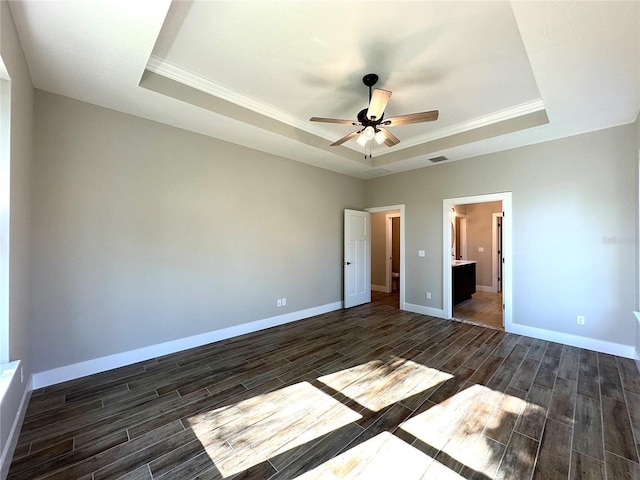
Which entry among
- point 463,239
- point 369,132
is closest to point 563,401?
point 369,132

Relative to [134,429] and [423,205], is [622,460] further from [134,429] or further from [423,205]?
[423,205]

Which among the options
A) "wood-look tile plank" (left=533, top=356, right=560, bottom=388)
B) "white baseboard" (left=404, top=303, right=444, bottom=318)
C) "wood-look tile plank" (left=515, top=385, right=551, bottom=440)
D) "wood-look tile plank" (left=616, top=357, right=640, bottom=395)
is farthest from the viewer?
"white baseboard" (left=404, top=303, right=444, bottom=318)

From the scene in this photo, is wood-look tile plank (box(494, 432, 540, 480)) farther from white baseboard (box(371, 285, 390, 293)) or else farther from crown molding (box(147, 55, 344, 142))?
white baseboard (box(371, 285, 390, 293))

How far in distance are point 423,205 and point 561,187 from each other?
2.00 metres

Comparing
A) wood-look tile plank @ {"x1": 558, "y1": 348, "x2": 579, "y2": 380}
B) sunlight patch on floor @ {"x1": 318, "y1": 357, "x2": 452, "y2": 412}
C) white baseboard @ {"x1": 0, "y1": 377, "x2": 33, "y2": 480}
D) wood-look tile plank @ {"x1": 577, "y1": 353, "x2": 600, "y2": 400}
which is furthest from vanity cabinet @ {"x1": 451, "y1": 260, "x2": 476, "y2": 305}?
white baseboard @ {"x1": 0, "y1": 377, "x2": 33, "y2": 480}

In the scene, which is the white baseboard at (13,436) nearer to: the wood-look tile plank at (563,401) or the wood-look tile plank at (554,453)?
the wood-look tile plank at (554,453)

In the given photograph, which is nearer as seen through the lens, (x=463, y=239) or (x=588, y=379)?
(x=588, y=379)

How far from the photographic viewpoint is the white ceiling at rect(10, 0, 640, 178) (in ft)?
6.15

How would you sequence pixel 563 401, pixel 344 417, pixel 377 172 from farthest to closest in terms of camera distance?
pixel 377 172 < pixel 563 401 < pixel 344 417

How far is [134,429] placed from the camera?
202 centimetres

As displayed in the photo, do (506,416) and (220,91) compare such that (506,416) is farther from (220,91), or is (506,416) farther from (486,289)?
(486,289)

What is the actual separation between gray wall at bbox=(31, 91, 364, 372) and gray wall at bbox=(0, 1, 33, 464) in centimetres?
22

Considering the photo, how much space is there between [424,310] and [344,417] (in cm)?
357

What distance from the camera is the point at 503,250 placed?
13.9 ft
